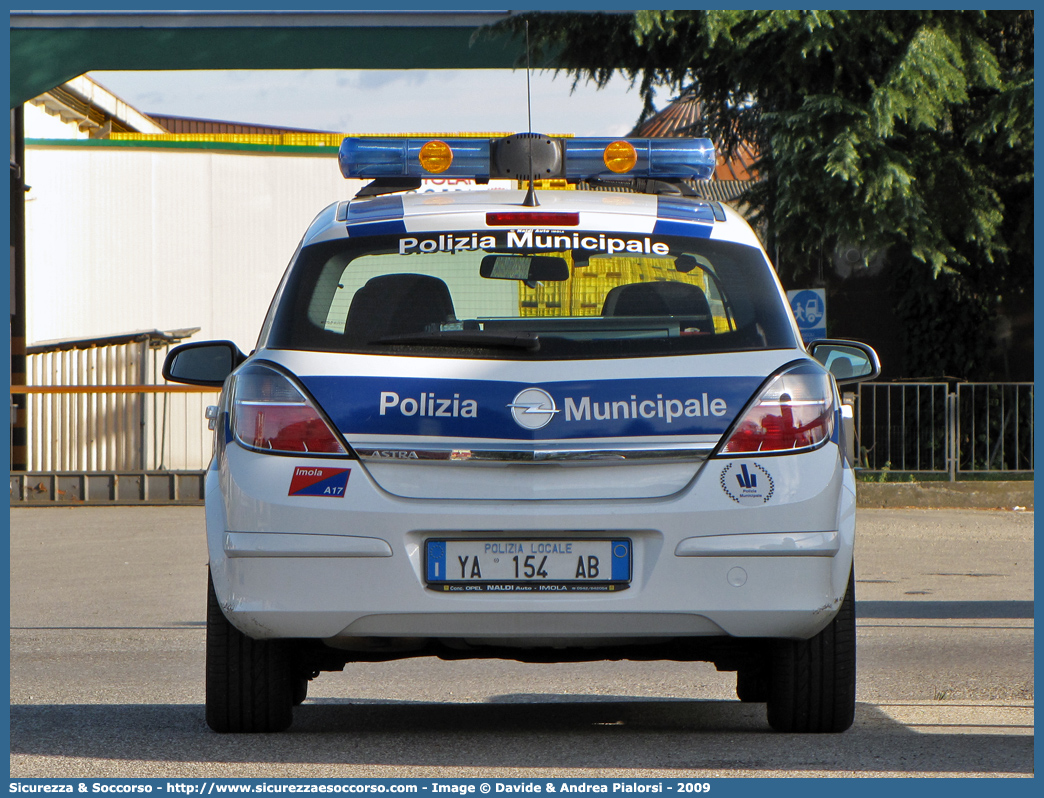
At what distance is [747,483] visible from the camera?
381 cm

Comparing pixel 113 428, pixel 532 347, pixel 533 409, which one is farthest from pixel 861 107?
pixel 533 409

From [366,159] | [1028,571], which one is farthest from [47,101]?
[366,159]

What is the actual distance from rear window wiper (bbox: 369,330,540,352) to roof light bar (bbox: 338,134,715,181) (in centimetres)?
130

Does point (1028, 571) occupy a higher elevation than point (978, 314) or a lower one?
lower

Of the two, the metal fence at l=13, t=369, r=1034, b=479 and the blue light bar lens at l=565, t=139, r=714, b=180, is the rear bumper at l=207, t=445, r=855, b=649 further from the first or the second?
the metal fence at l=13, t=369, r=1034, b=479

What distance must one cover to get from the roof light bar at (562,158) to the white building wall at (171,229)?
19.0 meters

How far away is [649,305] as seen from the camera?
4.22 m

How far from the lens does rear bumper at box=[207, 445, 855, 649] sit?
377 cm

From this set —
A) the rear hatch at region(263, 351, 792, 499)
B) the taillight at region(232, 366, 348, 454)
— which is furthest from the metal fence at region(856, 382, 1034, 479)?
the taillight at region(232, 366, 348, 454)

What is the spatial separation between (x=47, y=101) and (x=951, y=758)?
80.2ft

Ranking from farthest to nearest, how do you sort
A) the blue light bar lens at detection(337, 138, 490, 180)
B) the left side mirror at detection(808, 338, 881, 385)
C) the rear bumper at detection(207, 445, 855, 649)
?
the blue light bar lens at detection(337, 138, 490, 180)
the left side mirror at detection(808, 338, 881, 385)
the rear bumper at detection(207, 445, 855, 649)

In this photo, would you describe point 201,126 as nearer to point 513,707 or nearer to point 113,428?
point 113,428

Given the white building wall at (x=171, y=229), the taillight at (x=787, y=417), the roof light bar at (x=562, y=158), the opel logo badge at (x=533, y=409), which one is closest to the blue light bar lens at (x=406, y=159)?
the roof light bar at (x=562, y=158)
